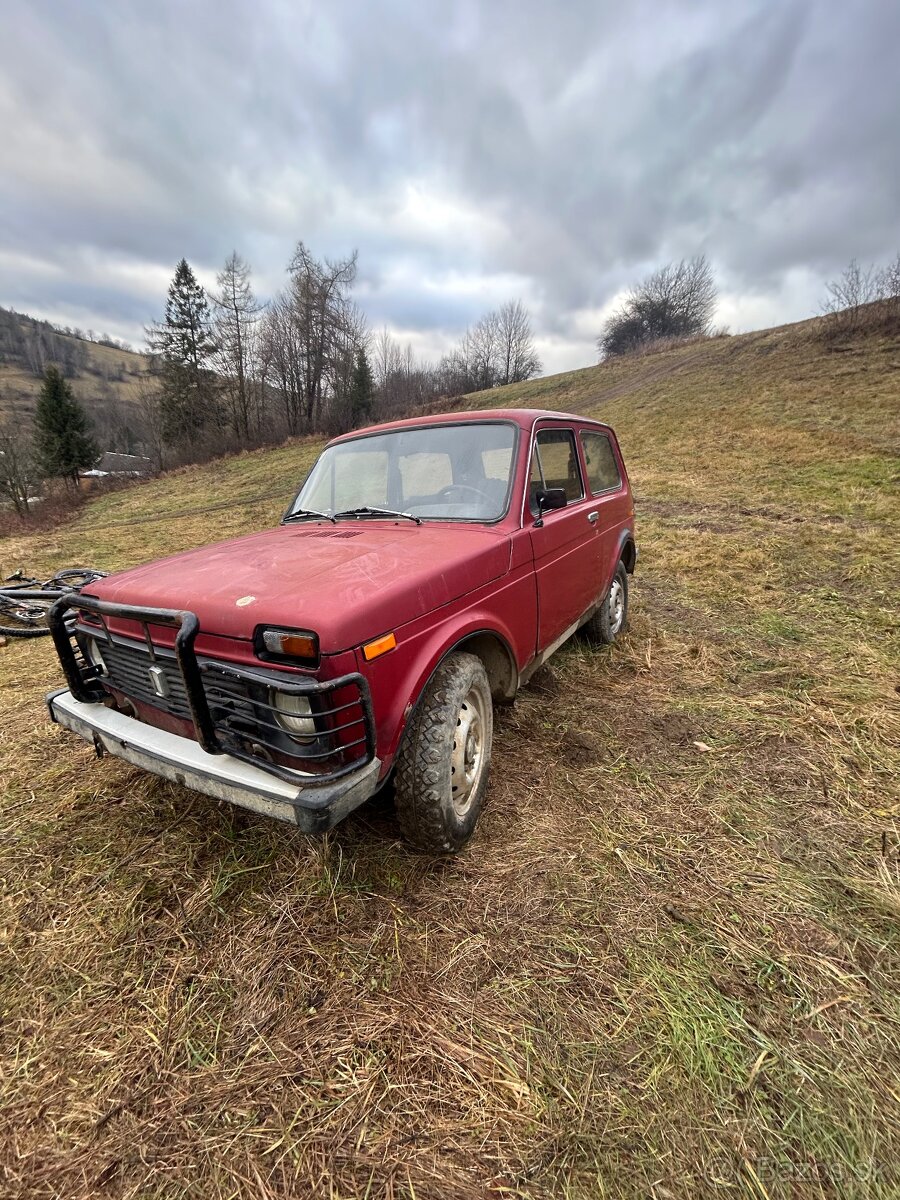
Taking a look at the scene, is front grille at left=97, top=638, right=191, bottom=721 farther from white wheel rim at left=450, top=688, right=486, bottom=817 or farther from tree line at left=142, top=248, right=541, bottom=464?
tree line at left=142, top=248, right=541, bottom=464

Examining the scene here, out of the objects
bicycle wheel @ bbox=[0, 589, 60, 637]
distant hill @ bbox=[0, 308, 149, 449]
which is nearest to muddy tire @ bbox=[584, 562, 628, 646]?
bicycle wheel @ bbox=[0, 589, 60, 637]

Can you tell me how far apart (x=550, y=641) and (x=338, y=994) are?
2151mm

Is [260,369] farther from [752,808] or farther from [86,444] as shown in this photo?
[752,808]

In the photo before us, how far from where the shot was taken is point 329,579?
2061 mm

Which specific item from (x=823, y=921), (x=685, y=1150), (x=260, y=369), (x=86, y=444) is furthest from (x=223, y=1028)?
(x=86, y=444)

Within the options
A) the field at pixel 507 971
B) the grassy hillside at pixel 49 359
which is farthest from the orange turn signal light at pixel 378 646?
the grassy hillside at pixel 49 359

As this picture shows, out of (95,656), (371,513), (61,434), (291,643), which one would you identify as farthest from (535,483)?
(61,434)

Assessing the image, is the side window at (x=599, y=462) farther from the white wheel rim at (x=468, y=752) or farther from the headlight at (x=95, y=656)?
the headlight at (x=95, y=656)

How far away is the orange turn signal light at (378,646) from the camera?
1.86 meters

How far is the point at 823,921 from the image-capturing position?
2066mm

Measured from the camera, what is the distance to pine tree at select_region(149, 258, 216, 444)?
3238 cm

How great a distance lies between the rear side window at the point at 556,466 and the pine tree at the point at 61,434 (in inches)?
1451

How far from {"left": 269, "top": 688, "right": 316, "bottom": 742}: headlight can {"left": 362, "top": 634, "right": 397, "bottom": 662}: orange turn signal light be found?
256mm

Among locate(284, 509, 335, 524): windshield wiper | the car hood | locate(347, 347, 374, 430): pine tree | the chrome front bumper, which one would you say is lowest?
the chrome front bumper
